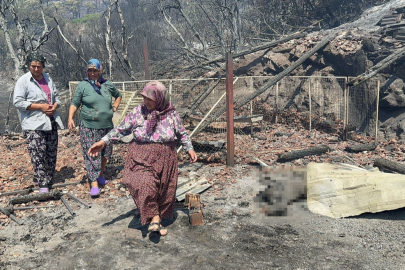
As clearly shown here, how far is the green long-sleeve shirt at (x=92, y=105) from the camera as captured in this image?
5070mm

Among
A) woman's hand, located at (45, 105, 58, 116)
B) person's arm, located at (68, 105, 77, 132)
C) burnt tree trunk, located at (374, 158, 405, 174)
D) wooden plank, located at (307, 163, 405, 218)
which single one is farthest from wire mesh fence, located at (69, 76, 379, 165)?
wooden plank, located at (307, 163, 405, 218)

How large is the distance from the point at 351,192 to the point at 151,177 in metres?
2.45

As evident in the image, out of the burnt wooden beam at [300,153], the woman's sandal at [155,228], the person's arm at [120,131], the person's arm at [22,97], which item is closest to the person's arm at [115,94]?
the person's arm at [22,97]

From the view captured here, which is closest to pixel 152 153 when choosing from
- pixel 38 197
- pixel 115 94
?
pixel 115 94

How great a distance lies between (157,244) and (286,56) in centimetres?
1065

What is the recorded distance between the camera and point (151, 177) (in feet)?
12.7

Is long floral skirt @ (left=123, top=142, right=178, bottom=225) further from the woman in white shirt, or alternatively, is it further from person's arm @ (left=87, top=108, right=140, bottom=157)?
the woman in white shirt

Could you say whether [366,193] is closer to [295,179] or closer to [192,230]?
[295,179]

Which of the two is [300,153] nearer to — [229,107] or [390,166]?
[390,166]

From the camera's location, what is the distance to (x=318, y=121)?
10.3 metres

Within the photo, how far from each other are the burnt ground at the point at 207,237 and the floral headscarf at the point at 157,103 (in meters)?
1.32

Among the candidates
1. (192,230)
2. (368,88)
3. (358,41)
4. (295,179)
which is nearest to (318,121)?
(368,88)

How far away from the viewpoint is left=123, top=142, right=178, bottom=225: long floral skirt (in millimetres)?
3832

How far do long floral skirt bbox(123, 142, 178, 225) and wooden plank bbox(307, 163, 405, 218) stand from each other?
183 centimetres
